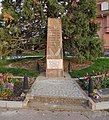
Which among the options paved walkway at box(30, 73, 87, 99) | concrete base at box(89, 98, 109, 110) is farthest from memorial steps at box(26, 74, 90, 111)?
concrete base at box(89, 98, 109, 110)

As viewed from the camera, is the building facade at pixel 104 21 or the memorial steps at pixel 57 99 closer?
the memorial steps at pixel 57 99

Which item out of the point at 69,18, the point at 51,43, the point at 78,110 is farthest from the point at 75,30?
the point at 78,110

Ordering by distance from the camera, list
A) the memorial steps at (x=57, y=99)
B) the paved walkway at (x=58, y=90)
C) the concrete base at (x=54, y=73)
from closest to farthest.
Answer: the memorial steps at (x=57, y=99) < the paved walkway at (x=58, y=90) < the concrete base at (x=54, y=73)

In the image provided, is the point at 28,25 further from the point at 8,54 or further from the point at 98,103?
the point at 98,103

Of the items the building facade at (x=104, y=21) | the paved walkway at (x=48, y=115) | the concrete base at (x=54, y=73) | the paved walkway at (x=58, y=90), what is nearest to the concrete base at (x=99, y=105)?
the paved walkway at (x=48, y=115)

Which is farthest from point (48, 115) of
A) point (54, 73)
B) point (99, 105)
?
point (54, 73)

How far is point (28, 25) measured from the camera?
11156mm

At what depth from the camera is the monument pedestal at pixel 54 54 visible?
916cm

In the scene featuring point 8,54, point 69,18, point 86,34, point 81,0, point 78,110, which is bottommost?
point 78,110

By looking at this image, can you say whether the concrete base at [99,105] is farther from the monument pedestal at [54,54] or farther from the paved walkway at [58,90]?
the monument pedestal at [54,54]

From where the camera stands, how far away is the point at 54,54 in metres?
9.24

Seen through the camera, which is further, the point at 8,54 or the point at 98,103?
the point at 8,54

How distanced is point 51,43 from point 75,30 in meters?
2.10

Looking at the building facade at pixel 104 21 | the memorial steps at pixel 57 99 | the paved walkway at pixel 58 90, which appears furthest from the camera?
the building facade at pixel 104 21
